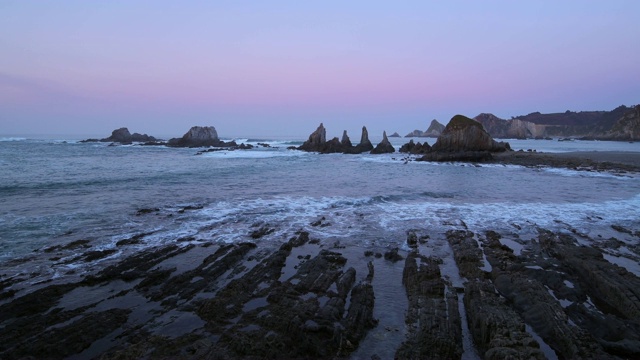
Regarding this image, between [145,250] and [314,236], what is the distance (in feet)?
20.1

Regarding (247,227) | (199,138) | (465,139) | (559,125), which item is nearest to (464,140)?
(465,139)

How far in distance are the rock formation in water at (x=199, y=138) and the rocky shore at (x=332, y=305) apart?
8383 cm

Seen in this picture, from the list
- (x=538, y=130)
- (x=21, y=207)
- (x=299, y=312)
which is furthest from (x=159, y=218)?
(x=538, y=130)

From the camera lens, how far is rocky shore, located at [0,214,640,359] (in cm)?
586

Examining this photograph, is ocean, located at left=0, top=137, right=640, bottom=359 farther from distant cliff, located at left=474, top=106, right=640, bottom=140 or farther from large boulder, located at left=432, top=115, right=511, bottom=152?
distant cliff, located at left=474, top=106, right=640, bottom=140

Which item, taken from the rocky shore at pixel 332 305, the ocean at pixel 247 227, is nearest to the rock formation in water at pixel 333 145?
the ocean at pixel 247 227

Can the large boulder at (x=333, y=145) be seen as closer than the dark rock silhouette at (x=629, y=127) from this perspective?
Yes

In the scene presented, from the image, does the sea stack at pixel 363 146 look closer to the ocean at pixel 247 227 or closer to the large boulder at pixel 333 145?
the large boulder at pixel 333 145

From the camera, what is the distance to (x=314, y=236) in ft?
43.4

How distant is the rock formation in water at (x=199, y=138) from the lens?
8953 centimetres

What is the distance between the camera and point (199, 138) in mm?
94375

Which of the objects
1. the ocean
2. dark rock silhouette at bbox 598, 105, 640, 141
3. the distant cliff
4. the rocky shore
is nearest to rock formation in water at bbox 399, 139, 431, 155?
the ocean

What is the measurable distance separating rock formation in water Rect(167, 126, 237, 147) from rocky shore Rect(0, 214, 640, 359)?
83.8 meters

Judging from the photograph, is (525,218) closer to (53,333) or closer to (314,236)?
(314,236)
